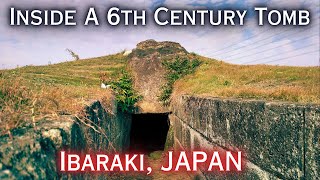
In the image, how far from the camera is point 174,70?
14516mm

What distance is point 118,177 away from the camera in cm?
980

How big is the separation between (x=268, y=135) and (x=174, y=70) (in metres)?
10.7

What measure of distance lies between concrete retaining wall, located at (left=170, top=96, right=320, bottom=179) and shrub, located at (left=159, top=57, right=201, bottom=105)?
669 cm

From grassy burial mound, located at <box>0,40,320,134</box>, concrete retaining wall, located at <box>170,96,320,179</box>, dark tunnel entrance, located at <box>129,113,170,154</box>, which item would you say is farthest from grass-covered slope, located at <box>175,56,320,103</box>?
dark tunnel entrance, located at <box>129,113,170,154</box>

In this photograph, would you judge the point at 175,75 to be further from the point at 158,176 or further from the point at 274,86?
the point at 274,86

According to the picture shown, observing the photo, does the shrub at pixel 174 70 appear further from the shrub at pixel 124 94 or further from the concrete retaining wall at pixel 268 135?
the concrete retaining wall at pixel 268 135

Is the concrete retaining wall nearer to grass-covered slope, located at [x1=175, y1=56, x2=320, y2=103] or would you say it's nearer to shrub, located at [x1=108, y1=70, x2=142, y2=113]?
grass-covered slope, located at [x1=175, y1=56, x2=320, y2=103]

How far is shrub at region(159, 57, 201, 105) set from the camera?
45.1 feet

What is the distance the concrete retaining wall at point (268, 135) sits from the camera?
306cm

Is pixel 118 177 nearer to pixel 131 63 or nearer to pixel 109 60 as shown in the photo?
pixel 131 63

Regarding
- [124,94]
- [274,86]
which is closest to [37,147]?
[274,86]

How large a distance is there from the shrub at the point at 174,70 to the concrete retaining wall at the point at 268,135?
6685mm

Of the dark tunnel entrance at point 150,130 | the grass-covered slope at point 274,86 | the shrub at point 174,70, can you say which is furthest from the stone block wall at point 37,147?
the dark tunnel entrance at point 150,130

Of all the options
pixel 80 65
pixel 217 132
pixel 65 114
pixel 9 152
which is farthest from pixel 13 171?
pixel 80 65
